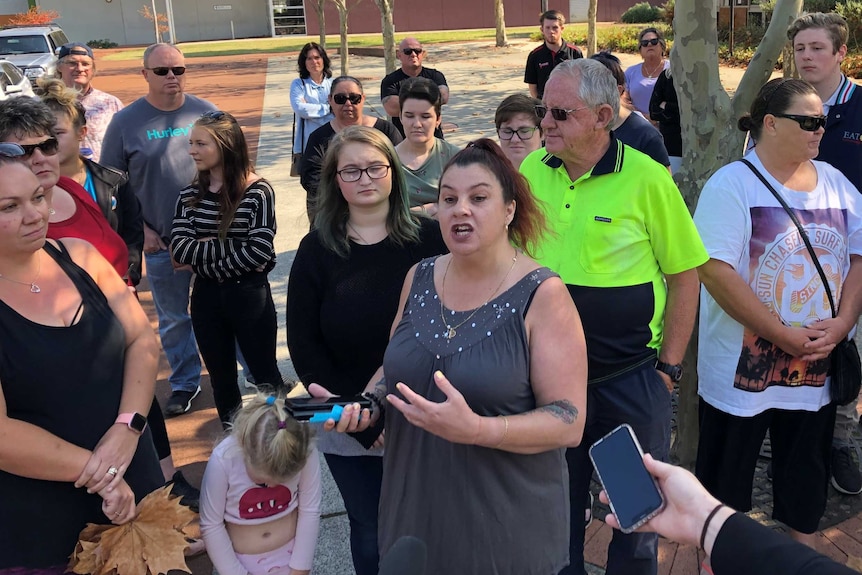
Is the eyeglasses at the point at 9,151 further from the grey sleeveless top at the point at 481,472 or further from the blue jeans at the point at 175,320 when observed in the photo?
the blue jeans at the point at 175,320

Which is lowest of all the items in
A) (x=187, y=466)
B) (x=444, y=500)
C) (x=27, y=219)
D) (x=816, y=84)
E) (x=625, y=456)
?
(x=187, y=466)

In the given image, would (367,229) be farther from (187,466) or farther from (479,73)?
(479,73)

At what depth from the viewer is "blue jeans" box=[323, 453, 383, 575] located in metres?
2.85

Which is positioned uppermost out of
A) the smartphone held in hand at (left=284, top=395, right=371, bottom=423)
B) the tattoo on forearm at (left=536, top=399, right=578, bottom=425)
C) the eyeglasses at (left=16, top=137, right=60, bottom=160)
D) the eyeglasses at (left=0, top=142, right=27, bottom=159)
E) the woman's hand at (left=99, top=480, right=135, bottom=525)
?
the eyeglasses at (left=0, top=142, right=27, bottom=159)

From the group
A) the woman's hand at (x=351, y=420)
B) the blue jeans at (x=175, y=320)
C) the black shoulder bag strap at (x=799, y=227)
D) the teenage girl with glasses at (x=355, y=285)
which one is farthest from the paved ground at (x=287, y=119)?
the woman's hand at (x=351, y=420)

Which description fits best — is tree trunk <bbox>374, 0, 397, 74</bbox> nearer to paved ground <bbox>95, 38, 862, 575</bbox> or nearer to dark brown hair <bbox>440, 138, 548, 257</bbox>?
paved ground <bbox>95, 38, 862, 575</bbox>

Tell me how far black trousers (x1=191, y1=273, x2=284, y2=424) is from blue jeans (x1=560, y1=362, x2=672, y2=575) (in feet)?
6.28

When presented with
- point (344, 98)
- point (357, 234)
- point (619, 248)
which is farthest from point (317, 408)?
point (344, 98)

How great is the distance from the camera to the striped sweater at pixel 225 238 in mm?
3848

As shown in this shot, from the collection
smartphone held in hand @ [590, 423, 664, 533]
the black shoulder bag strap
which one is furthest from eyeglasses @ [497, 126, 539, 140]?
smartphone held in hand @ [590, 423, 664, 533]

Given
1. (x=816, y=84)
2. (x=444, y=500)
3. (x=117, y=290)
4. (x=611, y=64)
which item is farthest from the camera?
(x=611, y=64)

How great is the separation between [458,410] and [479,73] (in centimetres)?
2060

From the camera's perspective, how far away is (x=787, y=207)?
9.47ft

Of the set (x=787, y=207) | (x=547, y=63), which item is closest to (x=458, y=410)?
(x=787, y=207)
